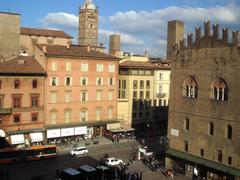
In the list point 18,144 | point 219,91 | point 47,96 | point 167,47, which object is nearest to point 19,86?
point 47,96

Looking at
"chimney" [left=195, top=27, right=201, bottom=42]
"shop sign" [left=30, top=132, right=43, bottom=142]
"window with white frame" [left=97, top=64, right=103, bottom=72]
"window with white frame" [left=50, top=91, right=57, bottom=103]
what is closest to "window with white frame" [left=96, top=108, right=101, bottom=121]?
"window with white frame" [left=97, top=64, right=103, bottom=72]

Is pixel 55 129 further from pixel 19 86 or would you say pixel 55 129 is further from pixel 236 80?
pixel 236 80

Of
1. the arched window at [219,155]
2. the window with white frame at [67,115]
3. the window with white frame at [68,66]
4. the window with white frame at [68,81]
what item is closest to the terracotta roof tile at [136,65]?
the window with white frame at [68,66]

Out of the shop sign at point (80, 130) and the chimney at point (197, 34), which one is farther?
the shop sign at point (80, 130)

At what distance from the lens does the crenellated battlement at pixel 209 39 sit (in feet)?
131

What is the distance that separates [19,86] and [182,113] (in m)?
26.4

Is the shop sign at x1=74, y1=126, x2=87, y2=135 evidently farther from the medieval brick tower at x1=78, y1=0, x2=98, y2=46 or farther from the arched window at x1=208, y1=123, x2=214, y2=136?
the medieval brick tower at x1=78, y1=0, x2=98, y2=46

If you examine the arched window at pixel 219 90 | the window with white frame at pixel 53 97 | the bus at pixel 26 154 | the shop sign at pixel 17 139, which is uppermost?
the arched window at pixel 219 90

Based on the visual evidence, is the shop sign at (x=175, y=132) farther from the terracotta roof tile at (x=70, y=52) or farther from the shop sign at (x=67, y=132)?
the terracotta roof tile at (x=70, y=52)

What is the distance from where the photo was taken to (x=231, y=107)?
40.2 m

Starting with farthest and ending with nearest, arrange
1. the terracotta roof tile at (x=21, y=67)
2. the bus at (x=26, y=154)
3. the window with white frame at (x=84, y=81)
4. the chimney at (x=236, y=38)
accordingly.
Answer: the window with white frame at (x=84, y=81) → the terracotta roof tile at (x=21, y=67) → the bus at (x=26, y=154) → the chimney at (x=236, y=38)

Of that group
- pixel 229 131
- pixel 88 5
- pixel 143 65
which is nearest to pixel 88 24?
pixel 88 5

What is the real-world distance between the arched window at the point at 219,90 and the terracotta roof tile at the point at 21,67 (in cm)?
2921

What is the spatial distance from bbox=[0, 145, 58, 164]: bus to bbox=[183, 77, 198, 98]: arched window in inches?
815
